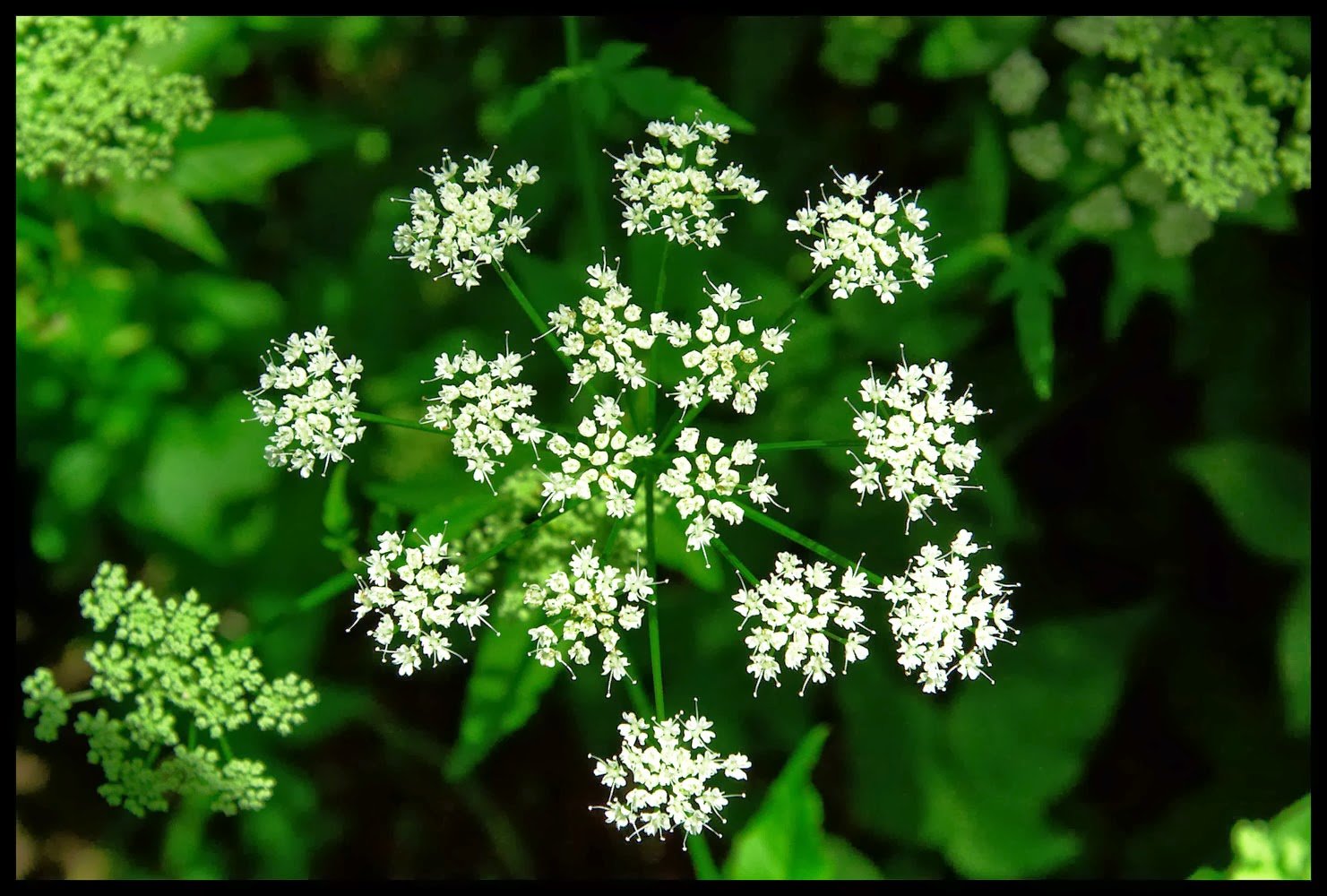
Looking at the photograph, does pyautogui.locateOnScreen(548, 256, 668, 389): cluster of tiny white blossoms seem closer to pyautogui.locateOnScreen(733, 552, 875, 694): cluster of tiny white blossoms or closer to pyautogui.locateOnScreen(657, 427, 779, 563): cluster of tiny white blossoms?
pyautogui.locateOnScreen(657, 427, 779, 563): cluster of tiny white blossoms

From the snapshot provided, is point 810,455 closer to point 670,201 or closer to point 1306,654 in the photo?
point 670,201

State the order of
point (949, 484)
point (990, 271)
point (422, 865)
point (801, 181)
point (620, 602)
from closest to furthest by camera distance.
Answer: point (949, 484) < point (620, 602) < point (990, 271) < point (801, 181) < point (422, 865)

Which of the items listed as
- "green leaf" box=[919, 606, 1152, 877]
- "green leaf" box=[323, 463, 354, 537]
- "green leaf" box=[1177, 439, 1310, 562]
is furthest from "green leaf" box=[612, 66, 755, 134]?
"green leaf" box=[919, 606, 1152, 877]

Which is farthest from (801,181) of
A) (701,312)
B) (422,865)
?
(422,865)

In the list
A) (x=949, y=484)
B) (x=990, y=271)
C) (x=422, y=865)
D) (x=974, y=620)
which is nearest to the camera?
(x=949, y=484)

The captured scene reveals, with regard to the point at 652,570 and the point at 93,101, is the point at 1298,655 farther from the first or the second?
the point at 93,101

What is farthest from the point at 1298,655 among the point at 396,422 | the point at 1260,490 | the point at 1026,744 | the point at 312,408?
the point at 312,408

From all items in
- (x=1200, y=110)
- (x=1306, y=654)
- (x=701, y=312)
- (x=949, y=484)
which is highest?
(x=1200, y=110)
